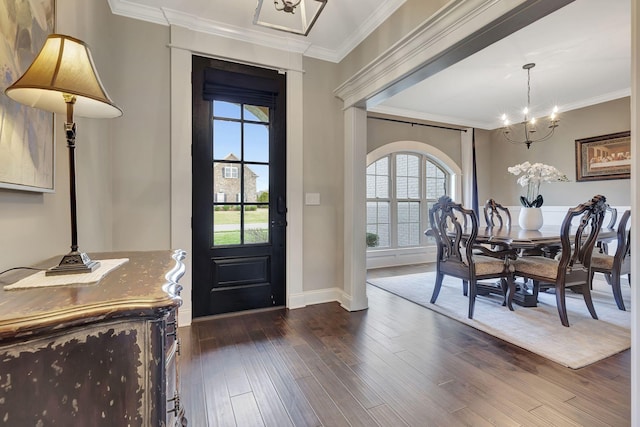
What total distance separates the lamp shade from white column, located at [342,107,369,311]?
2269 mm

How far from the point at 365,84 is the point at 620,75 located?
3486mm

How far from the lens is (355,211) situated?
116 inches

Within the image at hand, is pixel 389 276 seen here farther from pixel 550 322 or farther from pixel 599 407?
pixel 599 407

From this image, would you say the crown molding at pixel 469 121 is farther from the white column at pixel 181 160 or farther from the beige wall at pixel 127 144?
the beige wall at pixel 127 144

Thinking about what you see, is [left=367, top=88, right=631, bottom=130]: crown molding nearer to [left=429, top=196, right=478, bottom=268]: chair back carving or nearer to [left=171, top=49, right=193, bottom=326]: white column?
[left=429, top=196, right=478, bottom=268]: chair back carving

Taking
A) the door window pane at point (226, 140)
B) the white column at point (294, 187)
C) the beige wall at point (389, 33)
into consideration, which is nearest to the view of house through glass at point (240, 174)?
the door window pane at point (226, 140)

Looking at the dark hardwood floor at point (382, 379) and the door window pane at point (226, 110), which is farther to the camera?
the door window pane at point (226, 110)

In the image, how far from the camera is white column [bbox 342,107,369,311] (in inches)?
Result: 116

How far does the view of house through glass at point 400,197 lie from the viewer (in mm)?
5023

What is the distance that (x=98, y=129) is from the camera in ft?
6.55

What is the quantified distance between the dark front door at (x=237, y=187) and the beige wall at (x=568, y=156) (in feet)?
15.4

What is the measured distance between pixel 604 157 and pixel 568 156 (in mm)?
482

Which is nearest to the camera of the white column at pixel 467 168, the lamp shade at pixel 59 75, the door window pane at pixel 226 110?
the lamp shade at pixel 59 75

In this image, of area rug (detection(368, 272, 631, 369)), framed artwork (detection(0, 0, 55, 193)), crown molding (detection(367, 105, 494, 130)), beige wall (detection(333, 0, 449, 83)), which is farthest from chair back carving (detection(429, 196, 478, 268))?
framed artwork (detection(0, 0, 55, 193))
